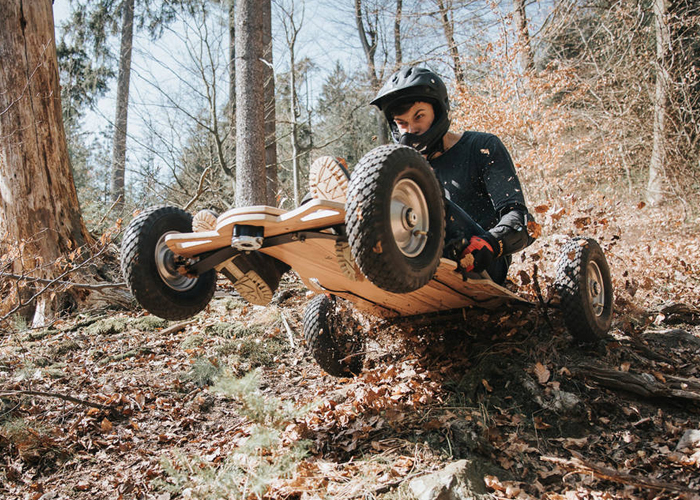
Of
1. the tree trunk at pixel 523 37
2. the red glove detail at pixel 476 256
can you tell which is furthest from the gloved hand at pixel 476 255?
the tree trunk at pixel 523 37

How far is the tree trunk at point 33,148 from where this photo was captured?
5.21 m

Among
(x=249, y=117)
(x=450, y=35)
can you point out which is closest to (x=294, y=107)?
(x=249, y=117)

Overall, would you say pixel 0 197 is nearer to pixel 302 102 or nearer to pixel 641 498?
pixel 641 498

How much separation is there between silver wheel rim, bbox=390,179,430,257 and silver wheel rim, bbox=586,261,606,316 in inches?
67.3

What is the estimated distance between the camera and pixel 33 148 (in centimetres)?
533

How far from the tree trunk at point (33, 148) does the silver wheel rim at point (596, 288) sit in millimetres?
5273

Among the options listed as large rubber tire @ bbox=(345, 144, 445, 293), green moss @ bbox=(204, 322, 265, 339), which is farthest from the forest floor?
large rubber tire @ bbox=(345, 144, 445, 293)

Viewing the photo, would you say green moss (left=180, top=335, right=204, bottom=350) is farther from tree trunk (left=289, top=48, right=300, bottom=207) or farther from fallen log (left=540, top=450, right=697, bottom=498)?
tree trunk (left=289, top=48, right=300, bottom=207)

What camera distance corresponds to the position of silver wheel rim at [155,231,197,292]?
2615mm

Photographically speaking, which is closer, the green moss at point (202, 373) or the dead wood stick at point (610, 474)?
the dead wood stick at point (610, 474)

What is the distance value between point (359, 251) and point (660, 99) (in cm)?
1109

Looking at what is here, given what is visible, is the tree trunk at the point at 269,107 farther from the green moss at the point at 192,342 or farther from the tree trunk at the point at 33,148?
the green moss at the point at 192,342

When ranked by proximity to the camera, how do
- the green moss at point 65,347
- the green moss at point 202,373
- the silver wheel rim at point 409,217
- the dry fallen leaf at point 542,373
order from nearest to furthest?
the silver wheel rim at point 409,217, the dry fallen leaf at point 542,373, the green moss at point 202,373, the green moss at point 65,347

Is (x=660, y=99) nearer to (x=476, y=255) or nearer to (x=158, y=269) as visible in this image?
(x=476, y=255)
